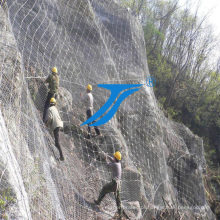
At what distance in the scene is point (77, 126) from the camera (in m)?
3.97

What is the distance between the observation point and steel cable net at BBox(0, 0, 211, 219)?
2.27 metres

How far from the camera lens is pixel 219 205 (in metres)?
7.36

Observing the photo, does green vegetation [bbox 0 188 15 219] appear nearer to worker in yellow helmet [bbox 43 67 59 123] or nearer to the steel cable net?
the steel cable net

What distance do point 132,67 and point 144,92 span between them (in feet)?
2.39

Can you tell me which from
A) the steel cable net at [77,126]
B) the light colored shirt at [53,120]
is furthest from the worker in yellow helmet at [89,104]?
the light colored shirt at [53,120]

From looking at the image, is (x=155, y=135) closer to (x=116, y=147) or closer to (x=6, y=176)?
(x=116, y=147)

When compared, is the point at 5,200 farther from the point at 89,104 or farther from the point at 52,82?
the point at 89,104

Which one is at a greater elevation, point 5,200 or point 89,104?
point 89,104

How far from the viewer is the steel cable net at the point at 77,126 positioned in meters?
2.27

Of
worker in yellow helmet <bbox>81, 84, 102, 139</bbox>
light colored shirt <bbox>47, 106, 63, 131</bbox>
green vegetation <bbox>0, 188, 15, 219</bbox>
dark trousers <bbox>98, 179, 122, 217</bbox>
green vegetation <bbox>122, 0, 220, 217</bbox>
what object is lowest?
dark trousers <bbox>98, 179, 122, 217</bbox>

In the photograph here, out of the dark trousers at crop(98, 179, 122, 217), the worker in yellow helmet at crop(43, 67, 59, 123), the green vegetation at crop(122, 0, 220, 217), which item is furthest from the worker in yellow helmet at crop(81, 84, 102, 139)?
the green vegetation at crop(122, 0, 220, 217)

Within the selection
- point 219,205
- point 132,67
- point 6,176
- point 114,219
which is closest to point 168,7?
point 132,67

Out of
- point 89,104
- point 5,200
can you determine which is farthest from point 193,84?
point 5,200

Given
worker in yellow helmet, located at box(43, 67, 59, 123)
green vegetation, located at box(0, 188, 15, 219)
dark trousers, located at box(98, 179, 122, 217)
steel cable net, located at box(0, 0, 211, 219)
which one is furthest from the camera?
worker in yellow helmet, located at box(43, 67, 59, 123)
